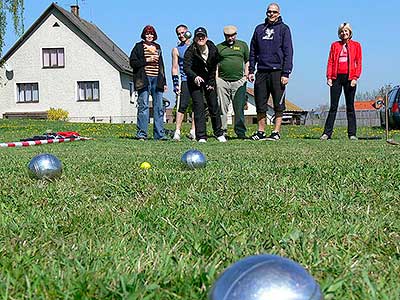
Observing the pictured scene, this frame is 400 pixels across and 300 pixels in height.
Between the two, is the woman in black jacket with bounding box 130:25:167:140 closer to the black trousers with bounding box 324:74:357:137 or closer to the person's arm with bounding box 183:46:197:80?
the person's arm with bounding box 183:46:197:80

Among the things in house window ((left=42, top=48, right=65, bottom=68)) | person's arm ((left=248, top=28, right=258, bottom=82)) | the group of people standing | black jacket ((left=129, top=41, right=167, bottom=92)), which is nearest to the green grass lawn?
the group of people standing

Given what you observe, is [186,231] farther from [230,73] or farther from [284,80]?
[230,73]

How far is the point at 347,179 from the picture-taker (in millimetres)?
3945

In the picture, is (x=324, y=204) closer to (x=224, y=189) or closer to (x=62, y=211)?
(x=224, y=189)

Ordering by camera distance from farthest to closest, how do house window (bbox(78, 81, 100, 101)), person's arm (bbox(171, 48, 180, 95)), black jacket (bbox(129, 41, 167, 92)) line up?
house window (bbox(78, 81, 100, 101)) < person's arm (bbox(171, 48, 180, 95)) < black jacket (bbox(129, 41, 167, 92))

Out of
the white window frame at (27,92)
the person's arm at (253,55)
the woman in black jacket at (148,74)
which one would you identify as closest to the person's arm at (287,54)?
the person's arm at (253,55)

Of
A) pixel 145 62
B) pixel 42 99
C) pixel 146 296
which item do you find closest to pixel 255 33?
pixel 145 62

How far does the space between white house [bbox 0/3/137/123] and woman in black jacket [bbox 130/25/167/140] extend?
31258 mm

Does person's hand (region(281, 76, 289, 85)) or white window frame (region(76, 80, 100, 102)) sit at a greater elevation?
white window frame (region(76, 80, 100, 102))

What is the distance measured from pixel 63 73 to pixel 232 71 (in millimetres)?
33425

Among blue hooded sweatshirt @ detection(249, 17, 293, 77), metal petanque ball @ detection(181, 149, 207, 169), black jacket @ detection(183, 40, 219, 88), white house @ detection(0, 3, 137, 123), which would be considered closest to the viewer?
metal petanque ball @ detection(181, 149, 207, 169)

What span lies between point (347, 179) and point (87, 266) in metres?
2.42

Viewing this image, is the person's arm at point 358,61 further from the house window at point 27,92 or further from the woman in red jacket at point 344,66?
the house window at point 27,92

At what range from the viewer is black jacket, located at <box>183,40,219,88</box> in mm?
9852
